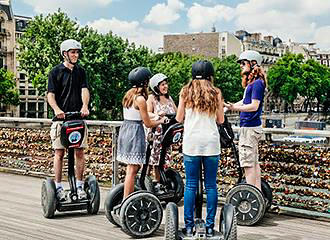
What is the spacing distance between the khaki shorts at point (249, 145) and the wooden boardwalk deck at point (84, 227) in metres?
0.68

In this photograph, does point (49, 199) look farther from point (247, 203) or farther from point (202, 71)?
point (202, 71)

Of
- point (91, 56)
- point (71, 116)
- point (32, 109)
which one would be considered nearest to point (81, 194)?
point (71, 116)

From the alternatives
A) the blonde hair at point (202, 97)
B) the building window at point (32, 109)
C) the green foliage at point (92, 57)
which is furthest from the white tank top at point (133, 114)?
the building window at point (32, 109)

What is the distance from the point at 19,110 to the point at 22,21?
41.6ft

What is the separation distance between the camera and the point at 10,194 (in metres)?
7.68

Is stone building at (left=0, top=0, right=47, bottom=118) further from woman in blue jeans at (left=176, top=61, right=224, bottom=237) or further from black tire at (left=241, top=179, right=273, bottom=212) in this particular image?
woman in blue jeans at (left=176, top=61, right=224, bottom=237)

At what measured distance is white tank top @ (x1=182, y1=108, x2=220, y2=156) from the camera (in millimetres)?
4648

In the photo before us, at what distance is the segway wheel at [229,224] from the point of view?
4.65m

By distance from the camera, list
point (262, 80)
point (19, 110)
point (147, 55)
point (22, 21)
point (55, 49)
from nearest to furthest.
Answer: point (262, 80) < point (55, 49) < point (147, 55) < point (19, 110) < point (22, 21)

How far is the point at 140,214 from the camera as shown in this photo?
543 cm

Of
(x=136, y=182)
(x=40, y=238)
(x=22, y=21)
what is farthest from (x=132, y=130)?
(x=22, y=21)

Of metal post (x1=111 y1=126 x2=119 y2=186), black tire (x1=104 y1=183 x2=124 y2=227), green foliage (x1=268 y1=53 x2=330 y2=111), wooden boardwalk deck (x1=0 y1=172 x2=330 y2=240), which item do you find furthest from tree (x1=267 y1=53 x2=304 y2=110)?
black tire (x1=104 y1=183 x2=124 y2=227)

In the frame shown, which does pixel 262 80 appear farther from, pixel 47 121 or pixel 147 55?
pixel 147 55

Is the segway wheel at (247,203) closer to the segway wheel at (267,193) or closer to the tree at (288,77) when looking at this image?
the segway wheel at (267,193)
